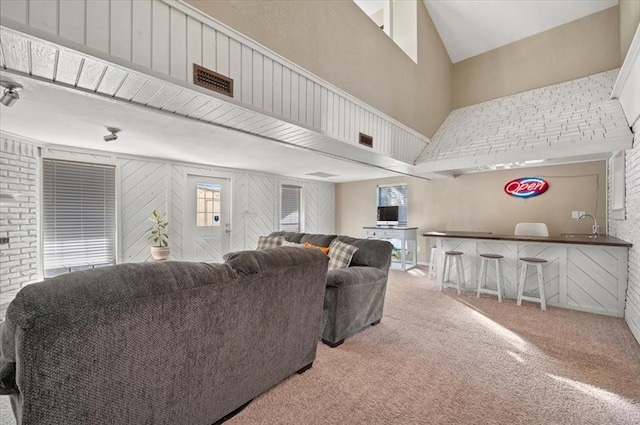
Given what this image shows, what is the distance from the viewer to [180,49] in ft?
6.81

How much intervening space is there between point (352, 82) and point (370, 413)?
3.55m

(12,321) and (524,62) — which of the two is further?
(524,62)

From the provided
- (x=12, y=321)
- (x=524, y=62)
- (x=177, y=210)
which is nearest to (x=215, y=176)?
(x=177, y=210)

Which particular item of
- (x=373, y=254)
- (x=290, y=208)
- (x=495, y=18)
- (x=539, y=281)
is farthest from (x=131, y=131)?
(x=495, y=18)

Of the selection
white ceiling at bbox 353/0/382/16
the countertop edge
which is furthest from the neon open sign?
white ceiling at bbox 353/0/382/16

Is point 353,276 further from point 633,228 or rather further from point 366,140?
point 633,228

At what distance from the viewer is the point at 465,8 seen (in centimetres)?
530

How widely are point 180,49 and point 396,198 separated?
6174mm

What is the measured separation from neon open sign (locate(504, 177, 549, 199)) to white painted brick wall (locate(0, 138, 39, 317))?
25.3ft

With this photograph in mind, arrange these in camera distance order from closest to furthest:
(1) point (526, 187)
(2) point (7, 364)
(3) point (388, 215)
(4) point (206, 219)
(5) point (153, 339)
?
(2) point (7, 364), (5) point (153, 339), (1) point (526, 187), (4) point (206, 219), (3) point (388, 215)

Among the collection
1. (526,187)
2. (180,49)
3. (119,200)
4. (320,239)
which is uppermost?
(180,49)

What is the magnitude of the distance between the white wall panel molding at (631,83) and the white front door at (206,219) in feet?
20.6

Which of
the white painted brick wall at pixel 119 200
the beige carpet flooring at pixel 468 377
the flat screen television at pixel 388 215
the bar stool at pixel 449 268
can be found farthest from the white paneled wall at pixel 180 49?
the flat screen television at pixel 388 215

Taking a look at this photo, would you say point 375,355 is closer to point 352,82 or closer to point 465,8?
point 352,82
